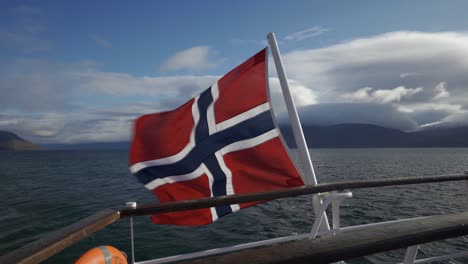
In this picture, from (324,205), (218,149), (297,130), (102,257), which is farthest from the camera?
(218,149)

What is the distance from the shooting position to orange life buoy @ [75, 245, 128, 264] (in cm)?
286

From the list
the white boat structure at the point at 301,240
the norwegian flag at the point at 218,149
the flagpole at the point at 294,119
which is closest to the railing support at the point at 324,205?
the flagpole at the point at 294,119

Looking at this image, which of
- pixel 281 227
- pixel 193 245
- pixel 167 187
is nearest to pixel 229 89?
pixel 167 187

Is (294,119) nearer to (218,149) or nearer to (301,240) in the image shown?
(218,149)

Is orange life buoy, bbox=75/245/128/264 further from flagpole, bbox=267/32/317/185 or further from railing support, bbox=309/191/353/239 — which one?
flagpole, bbox=267/32/317/185

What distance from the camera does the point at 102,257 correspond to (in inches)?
116

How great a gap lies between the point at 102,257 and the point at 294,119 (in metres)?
2.54

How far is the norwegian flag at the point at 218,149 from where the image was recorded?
3.86 meters

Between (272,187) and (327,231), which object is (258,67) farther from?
(327,231)

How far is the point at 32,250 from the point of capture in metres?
1.74

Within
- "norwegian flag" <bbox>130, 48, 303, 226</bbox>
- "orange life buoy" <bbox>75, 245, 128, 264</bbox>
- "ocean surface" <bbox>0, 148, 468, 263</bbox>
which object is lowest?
"ocean surface" <bbox>0, 148, 468, 263</bbox>

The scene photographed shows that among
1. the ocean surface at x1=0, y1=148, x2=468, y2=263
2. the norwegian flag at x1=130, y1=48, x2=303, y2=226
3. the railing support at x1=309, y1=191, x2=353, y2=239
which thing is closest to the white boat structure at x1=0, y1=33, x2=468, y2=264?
the railing support at x1=309, y1=191, x2=353, y2=239

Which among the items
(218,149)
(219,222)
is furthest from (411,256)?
(219,222)

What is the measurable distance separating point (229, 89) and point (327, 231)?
2105mm
